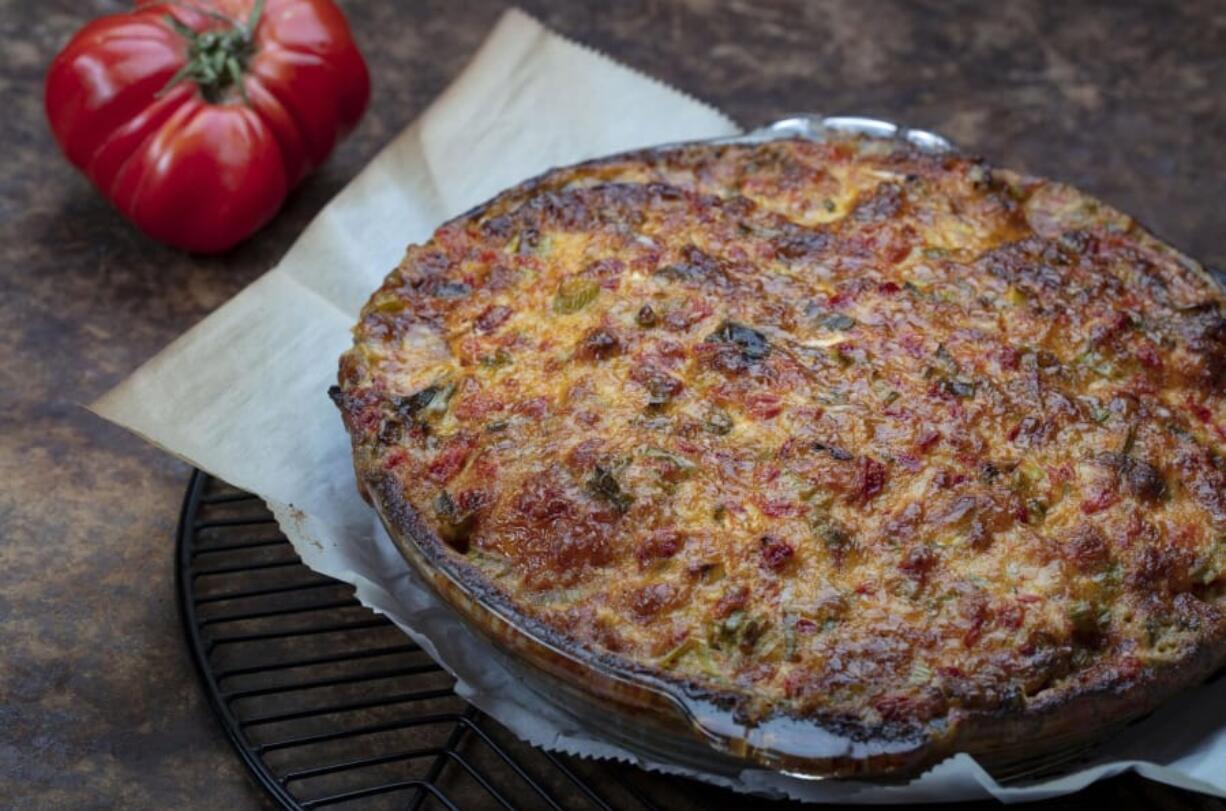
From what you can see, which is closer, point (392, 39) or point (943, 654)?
point (943, 654)

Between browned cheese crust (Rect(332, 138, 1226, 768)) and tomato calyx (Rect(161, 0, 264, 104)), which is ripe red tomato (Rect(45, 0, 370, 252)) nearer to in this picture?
tomato calyx (Rect(161, 0, 264, 104))

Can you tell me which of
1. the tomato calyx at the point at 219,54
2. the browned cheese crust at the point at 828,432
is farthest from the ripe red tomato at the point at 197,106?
the browned cheese crust at the point at 828,432

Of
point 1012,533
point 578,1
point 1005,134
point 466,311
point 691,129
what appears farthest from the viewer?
point 578,1

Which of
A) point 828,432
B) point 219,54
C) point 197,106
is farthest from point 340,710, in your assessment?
point 219,54

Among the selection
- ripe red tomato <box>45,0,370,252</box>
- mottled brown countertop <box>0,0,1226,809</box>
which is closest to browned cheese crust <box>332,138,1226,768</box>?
mottled brown countertop <box>0,0,1226,809</box>

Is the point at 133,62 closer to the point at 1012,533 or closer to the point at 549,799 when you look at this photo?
the point at 549,799

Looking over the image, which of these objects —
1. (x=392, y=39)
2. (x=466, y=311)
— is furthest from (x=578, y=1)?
(x=466, y=311)

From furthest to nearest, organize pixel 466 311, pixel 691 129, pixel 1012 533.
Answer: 1. pixel 691 129
2. pixel 466 311
3. pixel 1012 533

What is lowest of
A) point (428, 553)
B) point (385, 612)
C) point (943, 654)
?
point (385, 612)
